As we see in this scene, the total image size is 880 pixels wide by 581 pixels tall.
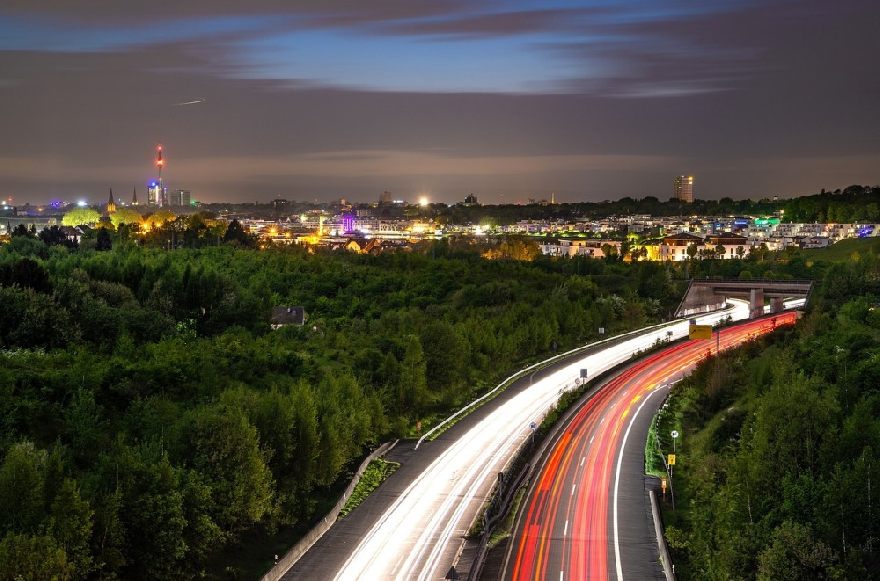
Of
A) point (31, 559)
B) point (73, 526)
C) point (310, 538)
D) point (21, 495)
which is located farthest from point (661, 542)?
point (21, 495)

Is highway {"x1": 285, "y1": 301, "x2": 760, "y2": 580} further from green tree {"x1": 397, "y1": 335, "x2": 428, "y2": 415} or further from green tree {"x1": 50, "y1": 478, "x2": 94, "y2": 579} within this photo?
green tree {"x1": 50, "y1": 478, "x2": 94, "y2": 579}

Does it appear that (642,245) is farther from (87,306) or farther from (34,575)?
(34,575)

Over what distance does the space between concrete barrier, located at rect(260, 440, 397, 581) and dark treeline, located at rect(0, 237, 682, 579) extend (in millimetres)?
870

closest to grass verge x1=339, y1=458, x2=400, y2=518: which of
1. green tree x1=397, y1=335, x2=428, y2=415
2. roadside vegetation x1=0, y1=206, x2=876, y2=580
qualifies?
roadside vegetation x1=0, y1=206, x2=876, y2=580

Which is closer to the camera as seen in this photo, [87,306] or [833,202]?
[87,306]

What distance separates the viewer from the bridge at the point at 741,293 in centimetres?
9788

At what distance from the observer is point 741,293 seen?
350 feet

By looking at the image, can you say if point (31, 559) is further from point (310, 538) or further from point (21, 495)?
point (310, 538)

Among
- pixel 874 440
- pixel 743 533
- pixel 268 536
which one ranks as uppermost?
pixel 874 440

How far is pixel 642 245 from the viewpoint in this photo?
160m

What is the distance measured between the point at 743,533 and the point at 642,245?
5284 inches

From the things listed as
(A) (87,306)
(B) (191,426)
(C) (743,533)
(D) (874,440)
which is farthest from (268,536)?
(A) (87,306)

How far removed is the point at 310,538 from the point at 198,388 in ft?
37.5

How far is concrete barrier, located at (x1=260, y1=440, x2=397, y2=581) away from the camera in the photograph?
99.1 feet
